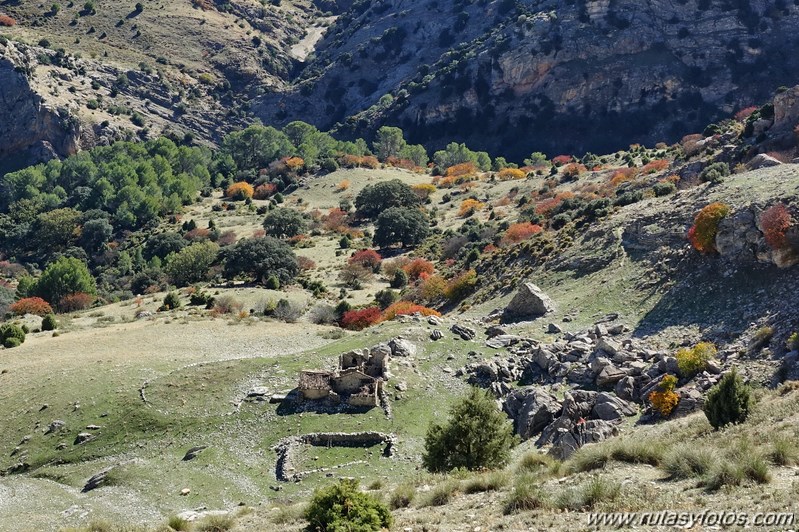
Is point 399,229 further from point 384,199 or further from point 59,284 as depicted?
point 59,284

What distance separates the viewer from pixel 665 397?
85.1 feet

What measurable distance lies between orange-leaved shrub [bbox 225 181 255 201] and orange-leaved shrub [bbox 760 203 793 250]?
256 ft

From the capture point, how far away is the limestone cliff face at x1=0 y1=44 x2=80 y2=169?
12669 centimetres

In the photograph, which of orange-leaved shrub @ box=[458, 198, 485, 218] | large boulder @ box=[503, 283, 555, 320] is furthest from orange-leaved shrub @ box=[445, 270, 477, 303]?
orange-leaved shrub @ box=[458, 198, 485, 218]

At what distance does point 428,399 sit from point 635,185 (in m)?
35.6

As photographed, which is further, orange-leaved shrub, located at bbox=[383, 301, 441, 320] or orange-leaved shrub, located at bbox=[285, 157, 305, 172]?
orange-leaved shrub, located at bbox=[285, 157, 305, 172]

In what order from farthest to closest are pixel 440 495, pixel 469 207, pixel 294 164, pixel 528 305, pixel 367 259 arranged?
1. pixel 294 164
2. pixel 469 207
3. pixel 367 259
4. pixel 528 305
5. pixel 440 495

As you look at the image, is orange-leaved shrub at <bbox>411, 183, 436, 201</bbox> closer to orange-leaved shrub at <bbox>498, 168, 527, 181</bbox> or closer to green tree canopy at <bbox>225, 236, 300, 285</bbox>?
orange-leaved shrub at <bbox>498, 168, 527, 181</bbox>

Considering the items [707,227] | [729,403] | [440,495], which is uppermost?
[707,227]

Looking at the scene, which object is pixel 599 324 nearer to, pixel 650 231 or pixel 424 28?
pixel 650 231

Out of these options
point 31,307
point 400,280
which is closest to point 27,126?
point 31,307

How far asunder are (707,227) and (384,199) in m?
56.4

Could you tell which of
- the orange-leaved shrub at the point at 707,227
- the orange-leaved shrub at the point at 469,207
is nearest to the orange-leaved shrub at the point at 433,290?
the orange-leaved shrub at the point at 707,227

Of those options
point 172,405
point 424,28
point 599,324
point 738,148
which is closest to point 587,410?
point 599,324
